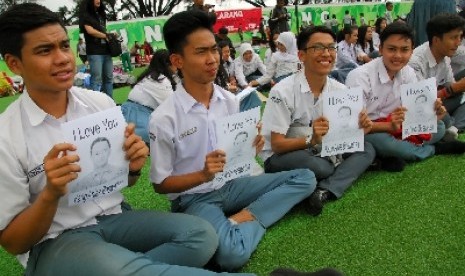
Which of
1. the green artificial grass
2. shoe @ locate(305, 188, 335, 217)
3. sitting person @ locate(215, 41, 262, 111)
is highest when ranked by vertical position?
sitting person @ locate(215, 41, 262, 111)

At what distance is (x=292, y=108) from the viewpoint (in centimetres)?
269

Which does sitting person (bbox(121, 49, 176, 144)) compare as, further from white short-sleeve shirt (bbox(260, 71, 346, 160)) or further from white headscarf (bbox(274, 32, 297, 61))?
white headscarf (bbox(274, 32, 297, 61))

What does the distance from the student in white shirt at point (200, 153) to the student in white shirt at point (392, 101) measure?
37.6 inches

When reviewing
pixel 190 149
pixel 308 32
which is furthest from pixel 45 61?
pixel 308 32

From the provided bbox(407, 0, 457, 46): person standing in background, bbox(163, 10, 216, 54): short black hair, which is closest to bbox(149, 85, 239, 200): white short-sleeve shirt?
bbox(163, 10, 216, 54): short black hair

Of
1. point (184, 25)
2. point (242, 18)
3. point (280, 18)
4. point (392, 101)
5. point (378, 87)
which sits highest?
point (242, 18)

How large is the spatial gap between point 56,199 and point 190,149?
2.84 ft

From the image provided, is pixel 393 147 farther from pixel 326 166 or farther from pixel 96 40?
pixel 96 40

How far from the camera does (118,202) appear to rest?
6.15 ft

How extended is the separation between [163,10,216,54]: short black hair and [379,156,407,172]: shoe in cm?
159

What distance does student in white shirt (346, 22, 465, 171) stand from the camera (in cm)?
299

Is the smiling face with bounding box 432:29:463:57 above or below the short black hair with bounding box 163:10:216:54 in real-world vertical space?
below

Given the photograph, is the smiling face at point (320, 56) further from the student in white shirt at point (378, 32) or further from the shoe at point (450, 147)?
the student in white shirt at point (378, 32)

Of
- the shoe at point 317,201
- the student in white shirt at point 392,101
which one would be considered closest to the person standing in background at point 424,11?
the student in white shirt at point 392,101
